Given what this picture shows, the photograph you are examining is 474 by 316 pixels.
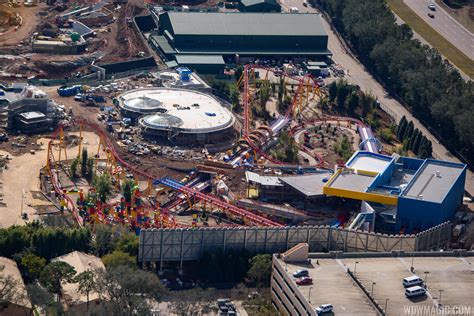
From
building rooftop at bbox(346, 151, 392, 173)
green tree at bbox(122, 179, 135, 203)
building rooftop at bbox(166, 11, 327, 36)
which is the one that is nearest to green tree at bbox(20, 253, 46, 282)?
green tree at bbox(122, 179, 135, 203)

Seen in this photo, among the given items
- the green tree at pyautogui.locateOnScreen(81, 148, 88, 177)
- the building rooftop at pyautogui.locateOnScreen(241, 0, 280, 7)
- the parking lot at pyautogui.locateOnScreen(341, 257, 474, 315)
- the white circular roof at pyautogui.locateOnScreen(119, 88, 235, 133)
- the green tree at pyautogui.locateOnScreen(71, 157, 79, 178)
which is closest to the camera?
the parking lot at pyautogui.locateOnScreen(341, 257, 474, 315)

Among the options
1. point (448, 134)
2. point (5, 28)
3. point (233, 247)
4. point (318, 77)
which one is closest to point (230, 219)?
point (233, 247)

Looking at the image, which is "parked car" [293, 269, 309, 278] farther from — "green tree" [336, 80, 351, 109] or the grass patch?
the grass patch

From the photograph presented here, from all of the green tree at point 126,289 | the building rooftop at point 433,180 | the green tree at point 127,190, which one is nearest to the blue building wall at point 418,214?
the building rooftop at point 433,180

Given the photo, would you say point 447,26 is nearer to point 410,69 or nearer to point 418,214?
point 410,69

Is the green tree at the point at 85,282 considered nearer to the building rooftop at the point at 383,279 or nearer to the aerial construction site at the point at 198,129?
the aerial construction site at the point at 198,129

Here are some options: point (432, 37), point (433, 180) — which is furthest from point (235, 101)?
point (432, 37)
